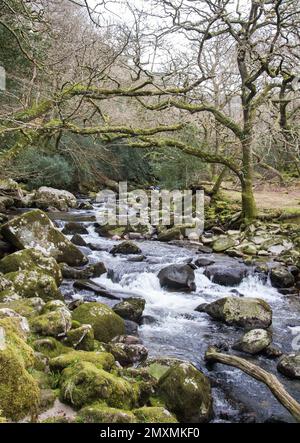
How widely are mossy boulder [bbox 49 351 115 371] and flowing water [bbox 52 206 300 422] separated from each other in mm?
1412

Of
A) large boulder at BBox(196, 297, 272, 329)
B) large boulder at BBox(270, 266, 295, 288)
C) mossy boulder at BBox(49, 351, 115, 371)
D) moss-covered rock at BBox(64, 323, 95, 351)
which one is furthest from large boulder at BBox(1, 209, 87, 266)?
mossy boulder at BBox(49, 351, 115, 371)

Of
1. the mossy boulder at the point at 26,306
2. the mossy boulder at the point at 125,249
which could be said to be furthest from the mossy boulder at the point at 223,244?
the mossy boulder at the point at 26,306

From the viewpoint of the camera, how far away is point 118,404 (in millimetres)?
3721

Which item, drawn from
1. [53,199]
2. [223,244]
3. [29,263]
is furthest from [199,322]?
[53,199]

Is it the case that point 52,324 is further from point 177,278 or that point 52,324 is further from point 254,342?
point 177,278

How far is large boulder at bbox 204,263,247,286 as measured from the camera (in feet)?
30.0

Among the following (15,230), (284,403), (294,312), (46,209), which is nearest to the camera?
(284,403)

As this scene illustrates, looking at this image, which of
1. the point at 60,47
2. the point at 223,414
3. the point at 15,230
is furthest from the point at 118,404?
the point at 60,47

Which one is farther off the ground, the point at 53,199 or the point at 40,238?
the point at 53,199

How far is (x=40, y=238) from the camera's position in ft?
30.4

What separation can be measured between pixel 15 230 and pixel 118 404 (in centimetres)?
626

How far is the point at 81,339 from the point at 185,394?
4.67 feet

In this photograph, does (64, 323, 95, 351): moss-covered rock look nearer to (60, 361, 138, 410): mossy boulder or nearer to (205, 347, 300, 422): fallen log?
(60, 361, 138, 410): mossy boulder

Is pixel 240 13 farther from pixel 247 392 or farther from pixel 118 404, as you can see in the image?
pixel 118 404
